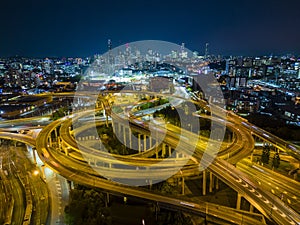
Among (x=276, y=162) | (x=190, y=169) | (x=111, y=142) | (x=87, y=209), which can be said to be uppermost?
(x=190, y=169)

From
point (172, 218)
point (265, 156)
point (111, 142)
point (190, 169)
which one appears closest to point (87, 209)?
point (172, 218)

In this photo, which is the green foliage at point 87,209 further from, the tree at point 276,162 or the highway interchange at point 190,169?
the tree at point 276,162

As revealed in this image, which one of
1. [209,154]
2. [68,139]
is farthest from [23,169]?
[209,154]

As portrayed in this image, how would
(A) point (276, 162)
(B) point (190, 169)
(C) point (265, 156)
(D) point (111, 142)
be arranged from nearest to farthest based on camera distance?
(B) point (190, 169), (A) point (276, 162), (C) point (265, 156), (D) point (111, 142)

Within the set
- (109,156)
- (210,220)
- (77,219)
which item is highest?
(109,156)

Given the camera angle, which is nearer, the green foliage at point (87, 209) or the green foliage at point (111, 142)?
the green foliage at point (87, 209)

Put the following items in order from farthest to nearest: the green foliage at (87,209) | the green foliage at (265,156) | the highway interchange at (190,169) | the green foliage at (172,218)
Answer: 1. the green foliage at (265,156)
2. the green foliage at (87,209)
3. the green foliage at (172,218)
4. the highway interchange at (190,169)

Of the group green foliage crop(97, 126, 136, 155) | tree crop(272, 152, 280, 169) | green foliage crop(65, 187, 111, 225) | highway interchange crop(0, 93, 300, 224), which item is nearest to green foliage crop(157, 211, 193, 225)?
highway interchange crop(0, 93, 300, 224)

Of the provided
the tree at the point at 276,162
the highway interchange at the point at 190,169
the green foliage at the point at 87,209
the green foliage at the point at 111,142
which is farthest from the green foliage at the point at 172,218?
the tree at the point at 276,162

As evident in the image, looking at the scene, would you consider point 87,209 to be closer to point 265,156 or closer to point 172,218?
point 172,218

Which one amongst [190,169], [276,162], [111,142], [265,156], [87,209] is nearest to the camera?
[87,209]

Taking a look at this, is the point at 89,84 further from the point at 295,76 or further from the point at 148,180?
the point at 295,76
